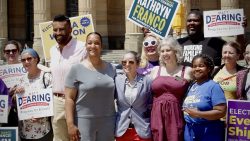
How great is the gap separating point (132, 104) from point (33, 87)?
209 cm

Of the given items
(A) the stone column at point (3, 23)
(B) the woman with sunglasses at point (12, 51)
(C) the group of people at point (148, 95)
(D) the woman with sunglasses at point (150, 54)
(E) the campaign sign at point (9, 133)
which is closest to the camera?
(C) the group of people at point (148, 95)

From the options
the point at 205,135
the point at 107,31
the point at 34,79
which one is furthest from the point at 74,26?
the point at 107,31

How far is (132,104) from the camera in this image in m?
7.64

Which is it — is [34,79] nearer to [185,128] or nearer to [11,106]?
[11,106]

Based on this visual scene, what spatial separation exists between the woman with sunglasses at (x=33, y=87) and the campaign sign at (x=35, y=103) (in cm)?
8

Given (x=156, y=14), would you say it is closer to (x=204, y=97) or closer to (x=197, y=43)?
(x=197, y=43)

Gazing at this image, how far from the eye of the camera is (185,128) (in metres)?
7.57

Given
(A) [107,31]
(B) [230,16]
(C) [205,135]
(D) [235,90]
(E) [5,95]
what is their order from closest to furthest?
(C) [205,135] → (D) [235,90] → (E) [5,95] → (B) [230,16] → (A) [107,31]

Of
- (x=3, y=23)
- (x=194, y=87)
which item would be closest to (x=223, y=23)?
(x=194, y=87)

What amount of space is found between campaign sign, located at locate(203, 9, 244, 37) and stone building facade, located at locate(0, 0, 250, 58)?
1846 cm

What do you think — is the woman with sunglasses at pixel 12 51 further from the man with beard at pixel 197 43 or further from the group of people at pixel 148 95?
the man with beard at pixel 197 43

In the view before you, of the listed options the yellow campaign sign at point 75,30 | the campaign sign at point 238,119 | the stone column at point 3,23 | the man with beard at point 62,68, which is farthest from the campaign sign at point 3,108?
the stone column at point 3,23

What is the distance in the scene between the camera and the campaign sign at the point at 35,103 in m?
8.83

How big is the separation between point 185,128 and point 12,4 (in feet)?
109
